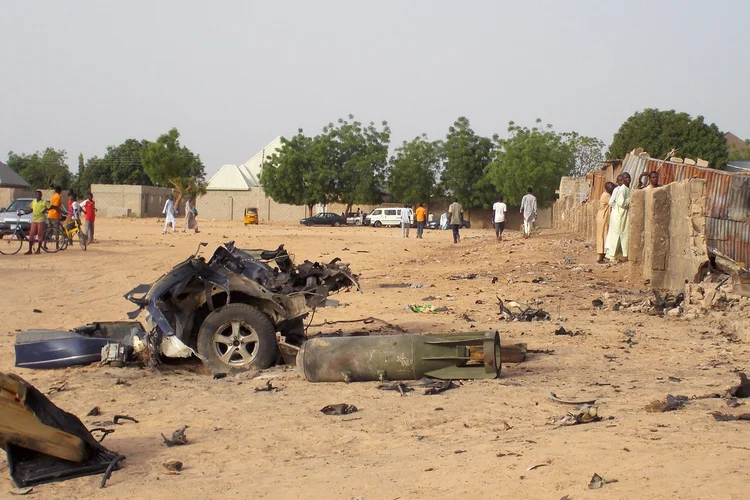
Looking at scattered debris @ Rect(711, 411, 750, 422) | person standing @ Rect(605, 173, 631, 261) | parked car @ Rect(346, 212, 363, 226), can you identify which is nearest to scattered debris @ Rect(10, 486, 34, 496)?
scattered debris @ Rect(711, 411, 750, 422)

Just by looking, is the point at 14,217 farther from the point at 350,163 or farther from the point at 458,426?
the point at 350,163

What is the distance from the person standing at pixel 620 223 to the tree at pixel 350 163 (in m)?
53.4

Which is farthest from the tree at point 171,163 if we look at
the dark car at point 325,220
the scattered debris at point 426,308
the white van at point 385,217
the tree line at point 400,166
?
the scattered debris at point 426,308

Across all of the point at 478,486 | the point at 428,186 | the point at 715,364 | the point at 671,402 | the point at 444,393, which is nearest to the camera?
the point at 478,486

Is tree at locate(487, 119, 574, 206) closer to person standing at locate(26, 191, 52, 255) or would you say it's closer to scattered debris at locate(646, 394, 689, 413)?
person standing at locate(26, 191, 52, 255)

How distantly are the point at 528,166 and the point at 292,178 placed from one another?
1951 cm

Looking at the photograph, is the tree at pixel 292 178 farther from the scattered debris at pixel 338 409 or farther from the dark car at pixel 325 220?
the scattered debris at pixel 338 409

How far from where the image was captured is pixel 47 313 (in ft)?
42.3

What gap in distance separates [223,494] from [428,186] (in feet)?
222

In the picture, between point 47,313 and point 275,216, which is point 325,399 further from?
point 275,216

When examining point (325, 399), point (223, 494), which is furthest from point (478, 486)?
point (325, 399)

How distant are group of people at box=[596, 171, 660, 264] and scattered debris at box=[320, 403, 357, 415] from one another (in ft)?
31.1

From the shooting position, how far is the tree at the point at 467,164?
228 ft

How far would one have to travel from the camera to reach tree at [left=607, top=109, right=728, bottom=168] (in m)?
56.8
